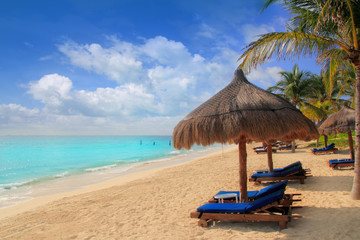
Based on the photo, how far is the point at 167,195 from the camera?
747cm

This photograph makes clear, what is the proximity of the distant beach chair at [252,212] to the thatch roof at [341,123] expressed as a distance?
8069 mm

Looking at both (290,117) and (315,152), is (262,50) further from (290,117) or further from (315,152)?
(315,152)

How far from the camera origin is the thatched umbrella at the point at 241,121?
425 cm

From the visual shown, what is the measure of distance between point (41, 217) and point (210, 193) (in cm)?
483

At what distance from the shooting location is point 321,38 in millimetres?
5242

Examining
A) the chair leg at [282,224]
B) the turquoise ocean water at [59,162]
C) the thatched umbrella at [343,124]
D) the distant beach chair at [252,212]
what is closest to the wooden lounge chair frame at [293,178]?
the distant beach chair at [252,212]

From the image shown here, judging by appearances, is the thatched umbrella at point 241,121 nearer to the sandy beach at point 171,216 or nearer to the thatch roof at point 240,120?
the thatch roof at point 240,120

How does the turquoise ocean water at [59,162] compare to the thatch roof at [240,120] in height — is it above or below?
below

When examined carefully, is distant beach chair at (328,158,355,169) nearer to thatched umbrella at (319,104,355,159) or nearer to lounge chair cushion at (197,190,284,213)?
thatched umbrella at (319,104,355,159)

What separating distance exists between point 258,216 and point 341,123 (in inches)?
354

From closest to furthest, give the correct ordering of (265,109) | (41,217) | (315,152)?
1. (265,109)
2. (41,217)
3. (315,152)

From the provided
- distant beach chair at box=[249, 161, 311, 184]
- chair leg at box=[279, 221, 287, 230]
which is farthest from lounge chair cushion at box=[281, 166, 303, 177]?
chair leg at box=[279, 221, 287, 230]

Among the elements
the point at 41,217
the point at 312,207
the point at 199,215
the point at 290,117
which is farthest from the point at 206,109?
the point at 41,217

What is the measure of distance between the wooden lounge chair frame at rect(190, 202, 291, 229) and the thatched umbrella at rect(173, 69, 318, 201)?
71 centimetres
